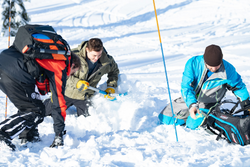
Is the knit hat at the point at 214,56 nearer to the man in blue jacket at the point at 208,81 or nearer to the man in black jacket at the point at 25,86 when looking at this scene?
the man in blue jacket at the point at 208,81

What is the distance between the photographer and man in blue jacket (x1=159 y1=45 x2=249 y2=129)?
3082mm

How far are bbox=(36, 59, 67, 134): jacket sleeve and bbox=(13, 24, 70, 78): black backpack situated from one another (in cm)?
7

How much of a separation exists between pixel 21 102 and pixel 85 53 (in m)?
1.52

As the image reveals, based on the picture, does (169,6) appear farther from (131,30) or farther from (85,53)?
(85,53)

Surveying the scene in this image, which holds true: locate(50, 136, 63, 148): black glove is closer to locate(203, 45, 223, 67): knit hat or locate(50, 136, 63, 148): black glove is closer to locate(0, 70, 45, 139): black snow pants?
locate(0, 70, 45, 139): black snow pants

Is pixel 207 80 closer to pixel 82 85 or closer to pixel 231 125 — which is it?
pixel 231 125

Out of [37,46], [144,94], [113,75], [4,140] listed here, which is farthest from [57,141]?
[144,94]

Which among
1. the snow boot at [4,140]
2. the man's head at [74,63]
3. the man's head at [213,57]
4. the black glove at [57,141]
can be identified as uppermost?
the man's head at [74,63]

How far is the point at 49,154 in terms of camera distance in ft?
8.38

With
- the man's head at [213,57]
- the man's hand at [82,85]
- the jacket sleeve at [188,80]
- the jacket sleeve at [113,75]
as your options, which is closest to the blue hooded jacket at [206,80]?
the jacket sleeve at [188,80]

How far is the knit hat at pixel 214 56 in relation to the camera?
3.01 meters

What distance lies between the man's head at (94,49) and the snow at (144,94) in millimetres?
826

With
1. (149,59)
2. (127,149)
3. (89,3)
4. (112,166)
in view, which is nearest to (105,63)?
(127,149)

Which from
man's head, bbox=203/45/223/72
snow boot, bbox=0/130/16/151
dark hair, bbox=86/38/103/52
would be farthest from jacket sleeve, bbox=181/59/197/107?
snow boot, bbox=0/130/16/151
